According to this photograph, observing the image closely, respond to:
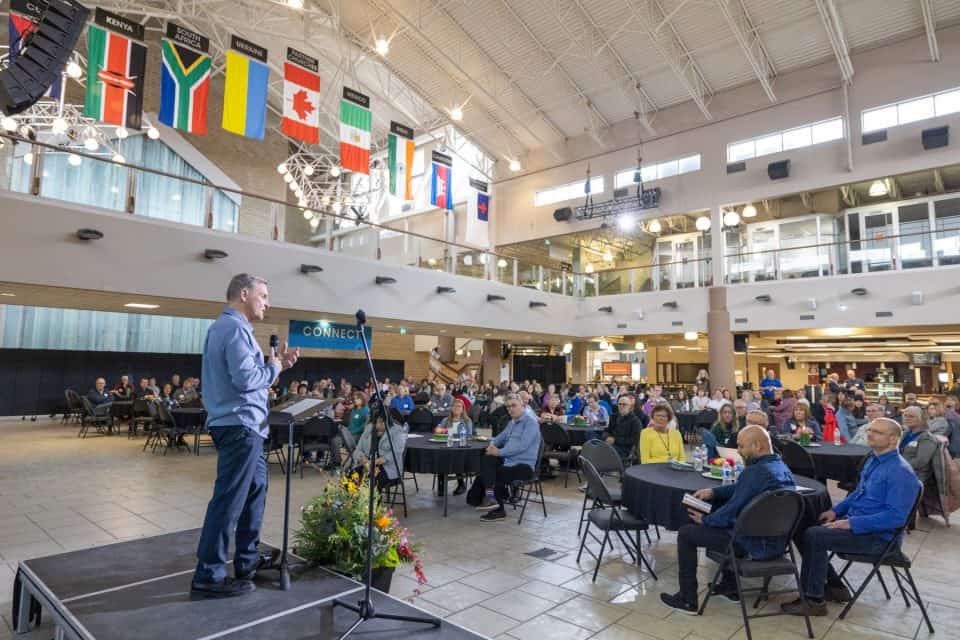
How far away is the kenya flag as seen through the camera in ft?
25.8

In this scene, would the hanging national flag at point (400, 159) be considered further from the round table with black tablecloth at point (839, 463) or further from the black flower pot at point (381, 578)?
the black flower pot at point (381, 578)

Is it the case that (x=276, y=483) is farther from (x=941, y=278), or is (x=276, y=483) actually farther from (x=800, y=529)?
(x=941, y=278)

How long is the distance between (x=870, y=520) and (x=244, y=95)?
10124 mm

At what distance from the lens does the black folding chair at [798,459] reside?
564 cm

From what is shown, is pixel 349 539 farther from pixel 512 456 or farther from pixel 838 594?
pixel 838 594

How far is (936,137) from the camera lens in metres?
12.0

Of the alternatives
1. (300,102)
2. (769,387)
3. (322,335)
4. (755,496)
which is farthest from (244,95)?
(769,387)

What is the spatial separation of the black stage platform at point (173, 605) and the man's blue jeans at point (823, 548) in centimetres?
242

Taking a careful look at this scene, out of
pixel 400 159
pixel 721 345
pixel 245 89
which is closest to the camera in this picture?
pixel 245 89

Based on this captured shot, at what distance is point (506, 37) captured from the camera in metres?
14.9

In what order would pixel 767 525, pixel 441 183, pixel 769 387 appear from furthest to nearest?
pixel 769 387 < pixel 441 183 < pixel 767 525

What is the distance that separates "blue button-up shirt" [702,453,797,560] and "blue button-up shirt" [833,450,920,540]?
50 centimetres

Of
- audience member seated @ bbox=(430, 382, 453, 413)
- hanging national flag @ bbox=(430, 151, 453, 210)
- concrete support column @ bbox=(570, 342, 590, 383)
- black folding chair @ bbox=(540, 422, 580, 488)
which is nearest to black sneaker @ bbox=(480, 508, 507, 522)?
black folding chair @ bbox=(540, 422, 580, 488)

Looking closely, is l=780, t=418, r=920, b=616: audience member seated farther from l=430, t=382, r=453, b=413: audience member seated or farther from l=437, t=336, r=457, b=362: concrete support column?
l=437, t=336, r=457, b=362: concrete support column
